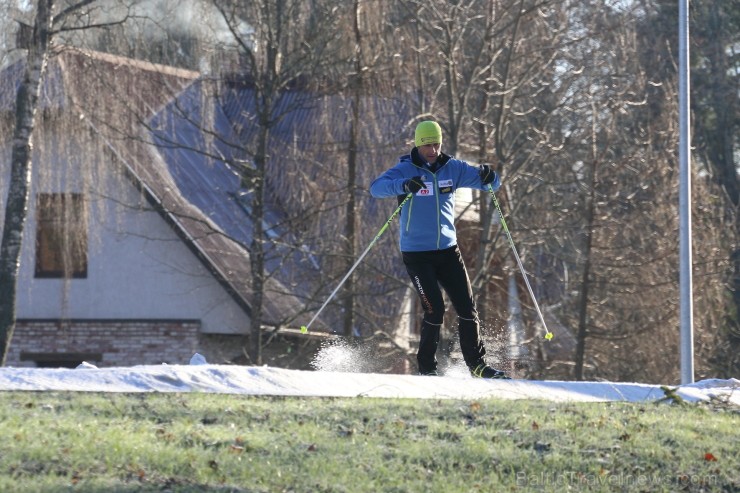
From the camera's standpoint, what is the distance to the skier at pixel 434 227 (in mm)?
11320

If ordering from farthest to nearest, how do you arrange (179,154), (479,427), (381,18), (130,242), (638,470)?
(179,154)
(130,242)
(381,18)
(479,427)
(638,470)

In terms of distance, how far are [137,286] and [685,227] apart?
41.3 feet

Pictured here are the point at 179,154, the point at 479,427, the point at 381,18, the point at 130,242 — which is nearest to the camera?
the point at 479,427

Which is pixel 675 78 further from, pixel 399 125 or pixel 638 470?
pixel 638 470

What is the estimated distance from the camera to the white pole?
18.5 meters

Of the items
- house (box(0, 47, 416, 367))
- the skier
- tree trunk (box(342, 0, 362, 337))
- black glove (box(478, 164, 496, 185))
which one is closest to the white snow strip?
the skier

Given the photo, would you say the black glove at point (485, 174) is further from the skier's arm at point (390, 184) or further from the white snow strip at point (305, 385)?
the white snow strip at point (305, 385)

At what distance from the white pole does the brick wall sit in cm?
1139

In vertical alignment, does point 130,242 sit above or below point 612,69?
below

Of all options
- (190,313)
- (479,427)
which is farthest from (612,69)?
(479,427)

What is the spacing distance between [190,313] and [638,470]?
19.6 meters

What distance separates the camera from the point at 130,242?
88.7 ft

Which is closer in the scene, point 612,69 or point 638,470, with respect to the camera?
point 638,470

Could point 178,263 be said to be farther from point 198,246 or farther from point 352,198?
point 352,198
